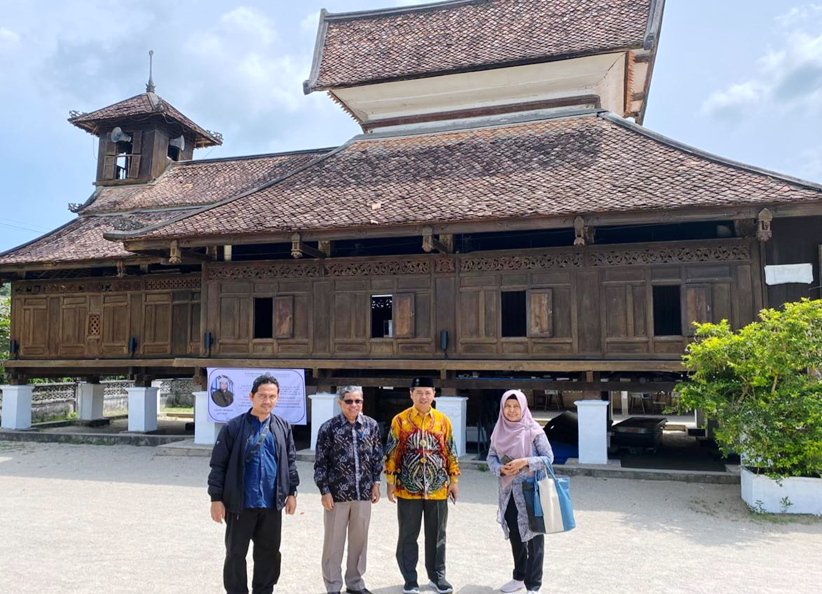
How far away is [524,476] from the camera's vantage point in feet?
16.2

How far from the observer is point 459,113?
1498cm

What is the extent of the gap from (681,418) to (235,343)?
58.0 feet

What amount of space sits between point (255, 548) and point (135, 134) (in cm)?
1821

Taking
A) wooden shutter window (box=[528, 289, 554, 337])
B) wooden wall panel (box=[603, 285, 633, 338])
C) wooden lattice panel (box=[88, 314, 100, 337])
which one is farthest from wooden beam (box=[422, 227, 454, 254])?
wooden lattice panel (box=[88, 314, 100, 337])

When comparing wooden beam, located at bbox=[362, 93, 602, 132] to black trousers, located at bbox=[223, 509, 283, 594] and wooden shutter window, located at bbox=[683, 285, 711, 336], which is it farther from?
black trousers, located at bbox=[223, 509, 283, 594]

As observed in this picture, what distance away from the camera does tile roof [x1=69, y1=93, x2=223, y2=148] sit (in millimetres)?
19797

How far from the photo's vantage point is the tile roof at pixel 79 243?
15047 millimetres

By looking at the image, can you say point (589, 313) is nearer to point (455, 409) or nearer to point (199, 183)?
point (455, 409)

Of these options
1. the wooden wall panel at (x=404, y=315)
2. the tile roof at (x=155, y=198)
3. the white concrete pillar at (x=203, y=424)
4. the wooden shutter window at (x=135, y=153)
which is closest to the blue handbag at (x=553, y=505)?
the wooden wall panel at (x=404, y=315)

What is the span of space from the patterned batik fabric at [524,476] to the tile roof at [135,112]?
18.0 metres

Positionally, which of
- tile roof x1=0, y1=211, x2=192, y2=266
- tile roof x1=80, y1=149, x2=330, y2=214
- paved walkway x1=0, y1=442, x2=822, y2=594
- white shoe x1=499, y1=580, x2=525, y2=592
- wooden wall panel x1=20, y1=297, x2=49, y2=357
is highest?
tile roof x1=80, y1=149, x2=330, y2=214

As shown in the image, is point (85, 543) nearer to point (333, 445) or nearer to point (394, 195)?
point (333, 445)

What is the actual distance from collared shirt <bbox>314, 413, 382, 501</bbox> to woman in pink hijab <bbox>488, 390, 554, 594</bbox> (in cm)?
90

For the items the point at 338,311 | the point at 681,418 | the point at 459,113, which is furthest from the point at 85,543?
the point at 681,418
